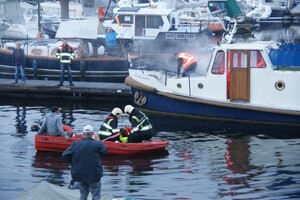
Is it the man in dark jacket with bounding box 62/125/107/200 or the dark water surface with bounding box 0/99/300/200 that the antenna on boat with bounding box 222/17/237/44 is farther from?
the man in dark jacket with bounding box 62/125/107/200

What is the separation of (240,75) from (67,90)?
8.17 m

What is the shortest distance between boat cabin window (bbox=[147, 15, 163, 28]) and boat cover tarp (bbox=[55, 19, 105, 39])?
240 cm

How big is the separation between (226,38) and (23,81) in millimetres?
9494

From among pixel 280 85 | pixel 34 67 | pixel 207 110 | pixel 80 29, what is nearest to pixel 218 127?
pixel 207 110

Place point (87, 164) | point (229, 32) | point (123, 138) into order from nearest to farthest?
point (87, 164) → point (123, 138) → point (229, 32)

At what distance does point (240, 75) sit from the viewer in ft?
74.1

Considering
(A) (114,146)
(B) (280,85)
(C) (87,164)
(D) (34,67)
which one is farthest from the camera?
(D) (34,67)

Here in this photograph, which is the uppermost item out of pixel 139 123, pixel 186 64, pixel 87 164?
pixel 186 64

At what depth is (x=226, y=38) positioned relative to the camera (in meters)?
23.4

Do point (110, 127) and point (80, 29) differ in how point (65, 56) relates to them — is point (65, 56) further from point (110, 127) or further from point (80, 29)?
point (110, 127)

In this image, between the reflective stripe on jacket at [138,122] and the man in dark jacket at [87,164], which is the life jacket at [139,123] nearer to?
the reflective stripe on jacket at [138,122]

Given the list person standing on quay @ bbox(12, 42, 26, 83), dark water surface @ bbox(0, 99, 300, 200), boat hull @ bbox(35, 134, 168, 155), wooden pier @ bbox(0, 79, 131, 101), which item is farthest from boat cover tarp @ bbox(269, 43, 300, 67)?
person standing on quay @ bbox(12, 42, 26, 83)

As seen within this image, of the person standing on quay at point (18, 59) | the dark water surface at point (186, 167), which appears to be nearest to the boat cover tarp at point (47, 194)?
the dark water surface at point (186, 167)

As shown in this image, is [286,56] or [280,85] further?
[286,56]
